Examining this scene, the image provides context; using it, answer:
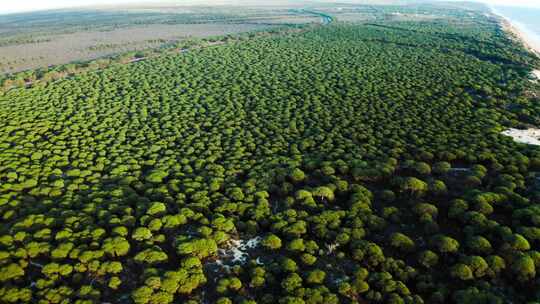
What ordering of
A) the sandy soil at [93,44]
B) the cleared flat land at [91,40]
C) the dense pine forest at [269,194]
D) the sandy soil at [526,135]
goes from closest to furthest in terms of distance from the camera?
the dense pine forest at [269,194] < the sandy soil at [526,135] < the sandy soil at [93,44] < the cleared flat land at [91,40]

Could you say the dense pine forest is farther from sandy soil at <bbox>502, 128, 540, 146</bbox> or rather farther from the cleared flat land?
the cleared flat land

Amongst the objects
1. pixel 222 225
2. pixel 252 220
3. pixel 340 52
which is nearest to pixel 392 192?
pixel 252 220

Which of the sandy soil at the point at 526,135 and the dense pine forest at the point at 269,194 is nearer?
the dense pine forest at the point at 269,194

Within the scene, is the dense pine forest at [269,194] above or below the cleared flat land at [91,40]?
below

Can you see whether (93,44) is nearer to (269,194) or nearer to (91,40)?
(91,40)

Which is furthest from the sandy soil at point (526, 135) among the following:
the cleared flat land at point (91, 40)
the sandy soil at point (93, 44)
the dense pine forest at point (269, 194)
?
the sandy soil at point (93, 44)

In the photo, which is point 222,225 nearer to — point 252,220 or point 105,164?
point 252,220

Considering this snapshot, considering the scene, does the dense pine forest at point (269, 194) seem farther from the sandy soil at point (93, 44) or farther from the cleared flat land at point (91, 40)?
the cleared flat land at point (91, 40)
